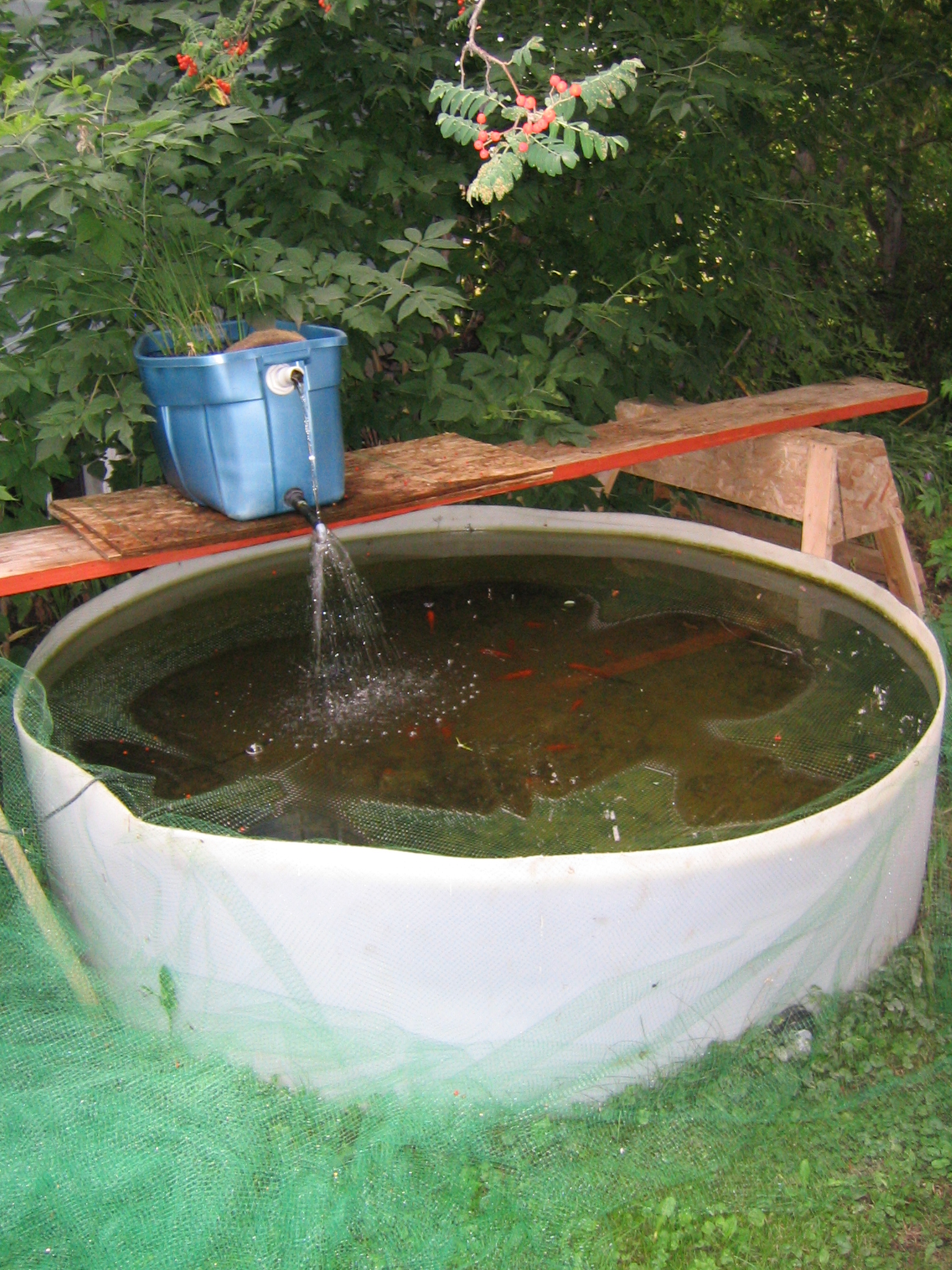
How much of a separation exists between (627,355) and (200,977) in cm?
247

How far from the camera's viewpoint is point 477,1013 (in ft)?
5.72

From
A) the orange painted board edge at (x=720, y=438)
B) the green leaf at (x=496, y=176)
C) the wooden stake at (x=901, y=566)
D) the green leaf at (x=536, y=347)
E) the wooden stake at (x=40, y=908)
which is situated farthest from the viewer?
the wooden stake at (x=901, y=566)

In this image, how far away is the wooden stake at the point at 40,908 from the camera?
1892 mm

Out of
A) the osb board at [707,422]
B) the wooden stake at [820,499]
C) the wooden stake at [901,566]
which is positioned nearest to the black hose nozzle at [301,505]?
the osb board at [707,422]

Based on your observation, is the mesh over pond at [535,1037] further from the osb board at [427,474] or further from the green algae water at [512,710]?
the osb board at [427,474]

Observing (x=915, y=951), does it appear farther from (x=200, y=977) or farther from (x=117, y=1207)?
(x=117, y=1207)

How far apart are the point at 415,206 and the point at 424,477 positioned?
1.13 metres

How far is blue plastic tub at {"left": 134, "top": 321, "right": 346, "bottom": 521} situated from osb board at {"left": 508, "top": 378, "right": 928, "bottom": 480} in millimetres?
656

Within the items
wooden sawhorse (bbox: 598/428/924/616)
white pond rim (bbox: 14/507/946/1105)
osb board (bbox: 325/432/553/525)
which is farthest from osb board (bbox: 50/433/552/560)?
wooden sawhorse (bbox: 598/428/924/616)

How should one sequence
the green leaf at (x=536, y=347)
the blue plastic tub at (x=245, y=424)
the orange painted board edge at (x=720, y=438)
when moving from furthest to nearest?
the green leaf at (x=536, y=347) → the orange painted board edge at (x=720, y=438) → the blue plastic tub at (x=245, y=424)

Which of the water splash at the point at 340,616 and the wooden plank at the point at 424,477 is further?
the water splash at the point at 340,616

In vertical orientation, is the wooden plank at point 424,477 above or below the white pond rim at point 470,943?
above

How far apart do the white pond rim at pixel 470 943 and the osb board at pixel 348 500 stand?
496 millimetres

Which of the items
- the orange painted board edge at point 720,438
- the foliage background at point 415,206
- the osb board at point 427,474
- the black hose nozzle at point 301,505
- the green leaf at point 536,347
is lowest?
the orange painted board edge at point 720,438
